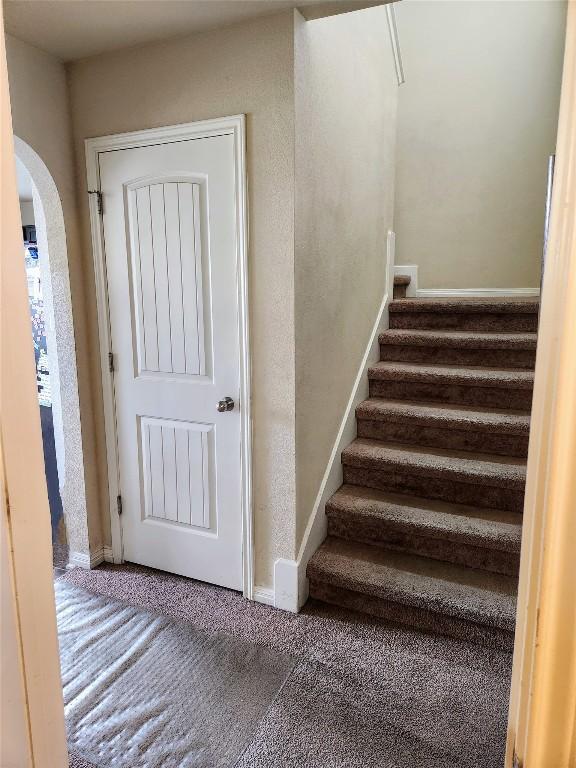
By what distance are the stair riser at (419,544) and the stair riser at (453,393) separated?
2.78 feet

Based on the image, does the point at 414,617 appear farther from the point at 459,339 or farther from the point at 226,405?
the point at 459,339

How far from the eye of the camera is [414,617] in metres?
2.16

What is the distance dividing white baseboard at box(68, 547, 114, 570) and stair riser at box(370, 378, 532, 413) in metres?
1.73

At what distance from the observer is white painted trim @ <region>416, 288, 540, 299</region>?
377 cm

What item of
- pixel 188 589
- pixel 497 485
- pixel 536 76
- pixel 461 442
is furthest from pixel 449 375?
pixel 536 76

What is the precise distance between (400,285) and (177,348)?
6.89ft

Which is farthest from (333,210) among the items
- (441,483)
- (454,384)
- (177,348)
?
(441,483)

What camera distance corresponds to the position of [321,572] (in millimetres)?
2291

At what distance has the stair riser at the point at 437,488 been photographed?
2.42 metres

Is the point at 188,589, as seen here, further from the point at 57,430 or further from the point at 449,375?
the point at 449,375

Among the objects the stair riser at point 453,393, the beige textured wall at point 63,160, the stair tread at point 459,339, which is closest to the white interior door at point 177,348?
the beige textured wall at point 63,160

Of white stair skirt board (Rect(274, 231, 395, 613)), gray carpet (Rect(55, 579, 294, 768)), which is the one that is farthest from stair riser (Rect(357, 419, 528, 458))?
gray carpet (Rect(55, 579, 294, 768))

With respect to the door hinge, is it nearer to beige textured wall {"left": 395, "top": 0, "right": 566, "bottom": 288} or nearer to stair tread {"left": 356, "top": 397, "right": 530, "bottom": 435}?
stair tread {"left": 356, "top": 397, "right": 530, "bottom": 435}

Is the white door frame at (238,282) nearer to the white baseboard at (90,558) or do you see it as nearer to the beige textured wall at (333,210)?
the white baseboard at (90,558)
